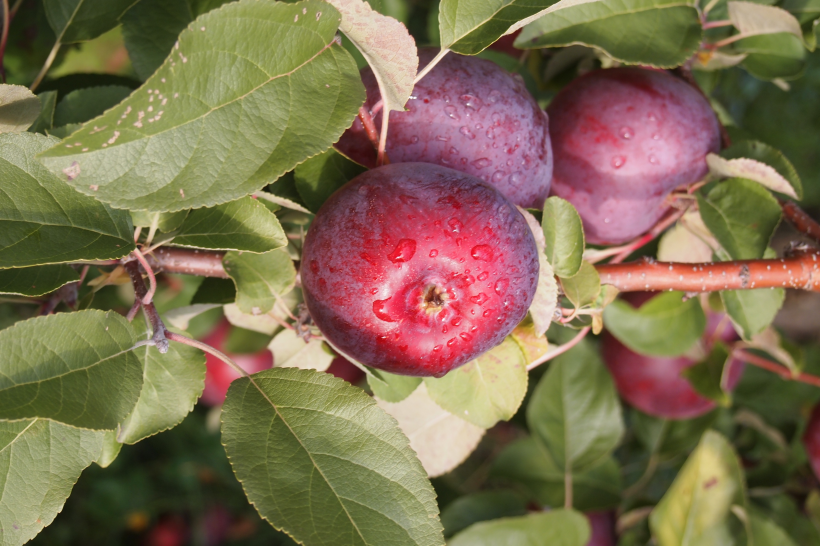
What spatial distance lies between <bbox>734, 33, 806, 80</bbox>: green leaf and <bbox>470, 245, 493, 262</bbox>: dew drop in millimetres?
629

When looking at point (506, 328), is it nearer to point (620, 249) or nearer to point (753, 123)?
point (620, 249)

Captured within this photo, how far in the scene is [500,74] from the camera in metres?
0.62

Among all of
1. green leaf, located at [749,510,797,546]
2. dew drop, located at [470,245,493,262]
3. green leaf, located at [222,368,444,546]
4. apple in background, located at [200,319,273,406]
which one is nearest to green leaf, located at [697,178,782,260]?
dew drop, located at [470,245,493,262]

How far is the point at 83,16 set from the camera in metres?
0.66

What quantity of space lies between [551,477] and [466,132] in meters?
0.89

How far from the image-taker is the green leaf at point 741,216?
69cm

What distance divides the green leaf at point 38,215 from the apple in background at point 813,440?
4.56ft

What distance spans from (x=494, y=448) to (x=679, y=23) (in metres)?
1.34

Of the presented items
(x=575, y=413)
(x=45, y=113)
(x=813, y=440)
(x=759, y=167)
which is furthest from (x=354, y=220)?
(x=813, y=440)

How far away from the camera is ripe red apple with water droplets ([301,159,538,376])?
1.58 feet

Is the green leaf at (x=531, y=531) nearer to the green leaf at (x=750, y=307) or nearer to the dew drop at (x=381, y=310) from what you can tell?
the green leaf at (x=750, y=307)

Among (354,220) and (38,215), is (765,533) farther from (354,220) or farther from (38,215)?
(38,215)

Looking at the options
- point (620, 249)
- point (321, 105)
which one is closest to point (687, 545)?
point (620, 249)

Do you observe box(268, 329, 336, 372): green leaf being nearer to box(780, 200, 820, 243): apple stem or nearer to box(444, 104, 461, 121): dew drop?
box(444, 104, 461, 121): dew drop
